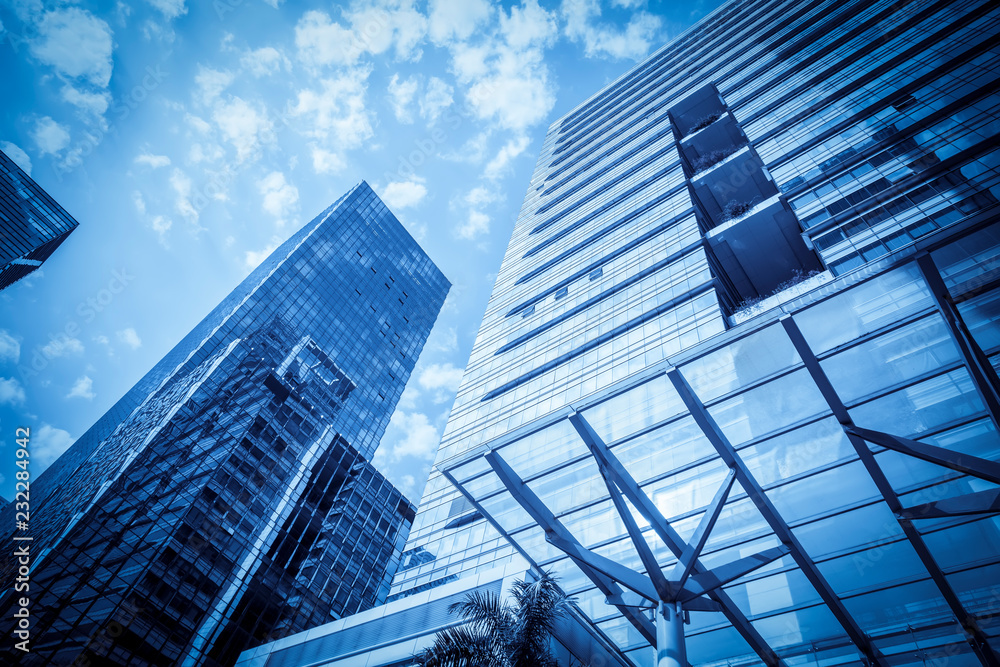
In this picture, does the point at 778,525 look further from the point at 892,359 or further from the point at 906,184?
the point at 906,184

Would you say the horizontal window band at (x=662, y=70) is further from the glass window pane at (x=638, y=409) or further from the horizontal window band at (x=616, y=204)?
the glass window pane at (x=638, y=409)

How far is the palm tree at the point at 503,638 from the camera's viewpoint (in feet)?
29.8

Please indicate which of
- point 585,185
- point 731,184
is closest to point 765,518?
point 731,184

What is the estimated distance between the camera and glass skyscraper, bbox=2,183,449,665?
28031 millimetres

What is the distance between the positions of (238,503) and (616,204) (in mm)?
32620

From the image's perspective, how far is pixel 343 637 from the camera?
1756cm

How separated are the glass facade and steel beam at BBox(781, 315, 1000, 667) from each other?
4 centimetres

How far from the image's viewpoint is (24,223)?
8419 cm

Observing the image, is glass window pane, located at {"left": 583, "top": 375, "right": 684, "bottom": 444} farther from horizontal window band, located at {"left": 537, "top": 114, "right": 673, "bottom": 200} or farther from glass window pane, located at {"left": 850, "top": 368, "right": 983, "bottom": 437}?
horizontal window band, located at {"left": 537, "top": 114, "right": 673, "bottom": 200}

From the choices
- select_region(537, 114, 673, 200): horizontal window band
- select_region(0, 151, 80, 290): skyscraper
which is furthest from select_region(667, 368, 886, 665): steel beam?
select_region(0, 151, 80, 290): skyscraper

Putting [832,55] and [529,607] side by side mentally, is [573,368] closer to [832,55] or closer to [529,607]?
[529,607]

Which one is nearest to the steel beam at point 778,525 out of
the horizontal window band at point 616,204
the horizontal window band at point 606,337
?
the horizontal window band at point 606,337

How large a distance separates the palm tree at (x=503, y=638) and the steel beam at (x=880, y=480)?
262 inches

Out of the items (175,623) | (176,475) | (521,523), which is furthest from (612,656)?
(176,475)
